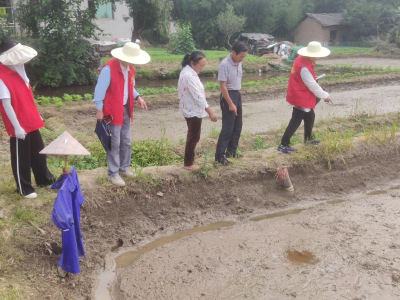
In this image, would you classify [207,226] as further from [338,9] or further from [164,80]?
[338,9]

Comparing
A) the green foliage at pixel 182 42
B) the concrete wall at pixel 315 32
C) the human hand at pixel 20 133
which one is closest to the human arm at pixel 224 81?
the human hand at pixel 20 133

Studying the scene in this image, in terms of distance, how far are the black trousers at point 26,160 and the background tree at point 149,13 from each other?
15510mm

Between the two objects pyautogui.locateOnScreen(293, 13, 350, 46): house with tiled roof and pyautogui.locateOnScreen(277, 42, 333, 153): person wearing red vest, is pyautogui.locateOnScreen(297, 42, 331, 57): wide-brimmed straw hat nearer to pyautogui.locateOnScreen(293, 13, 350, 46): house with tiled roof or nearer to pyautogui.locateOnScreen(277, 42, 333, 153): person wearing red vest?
pyautogui.locateOnScreen(277, 42, 333, 153): person wearing red vest

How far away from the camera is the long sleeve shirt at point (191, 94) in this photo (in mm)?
4562

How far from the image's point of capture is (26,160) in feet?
13.8

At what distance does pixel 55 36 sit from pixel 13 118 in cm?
1163

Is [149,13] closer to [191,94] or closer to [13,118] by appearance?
[191,94]

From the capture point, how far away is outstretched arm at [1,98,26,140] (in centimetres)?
387

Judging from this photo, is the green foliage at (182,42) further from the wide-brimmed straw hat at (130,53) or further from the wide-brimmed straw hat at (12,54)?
the wide-brimmed straw hat at (12,54)

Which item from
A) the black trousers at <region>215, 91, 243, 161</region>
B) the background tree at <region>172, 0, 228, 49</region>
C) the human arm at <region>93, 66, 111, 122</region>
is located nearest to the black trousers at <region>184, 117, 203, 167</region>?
the black trousers at <region>215, 91, 243, 161</region>

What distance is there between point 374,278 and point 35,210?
11.3 ft

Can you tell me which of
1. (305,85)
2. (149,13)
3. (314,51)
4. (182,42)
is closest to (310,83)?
(305,85)

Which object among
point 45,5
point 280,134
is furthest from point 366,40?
point 280,134

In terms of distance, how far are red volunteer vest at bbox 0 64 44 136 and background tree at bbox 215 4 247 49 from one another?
27618 millimetres
